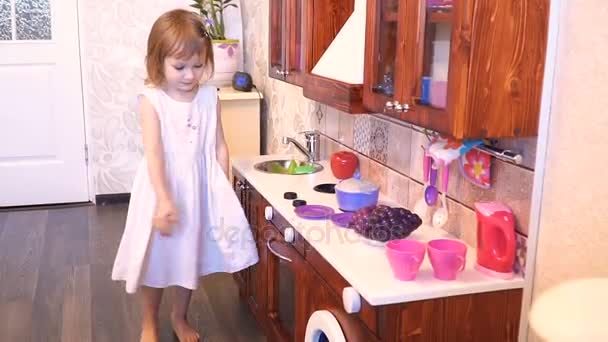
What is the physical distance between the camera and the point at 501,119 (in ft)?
4.36

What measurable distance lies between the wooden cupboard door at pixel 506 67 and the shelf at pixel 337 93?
1.69 feet

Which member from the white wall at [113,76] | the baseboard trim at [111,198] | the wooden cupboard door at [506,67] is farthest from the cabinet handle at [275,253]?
the baseboard trim at [111,198]

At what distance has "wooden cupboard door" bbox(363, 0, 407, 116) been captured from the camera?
1513mm

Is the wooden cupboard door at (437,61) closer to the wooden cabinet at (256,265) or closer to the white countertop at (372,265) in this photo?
the white countertop at (372,265)

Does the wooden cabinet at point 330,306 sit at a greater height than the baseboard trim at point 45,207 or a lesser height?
greater

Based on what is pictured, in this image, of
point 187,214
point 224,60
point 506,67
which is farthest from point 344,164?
point 224,60

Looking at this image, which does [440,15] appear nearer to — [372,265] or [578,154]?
[578,154]

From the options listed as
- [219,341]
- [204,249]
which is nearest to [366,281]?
[204,249]

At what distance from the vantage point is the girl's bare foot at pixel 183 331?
234 cm

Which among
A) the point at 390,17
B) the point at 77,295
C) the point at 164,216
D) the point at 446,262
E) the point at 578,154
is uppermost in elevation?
the point at 390,17

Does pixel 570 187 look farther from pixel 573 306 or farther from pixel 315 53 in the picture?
pixel 315 53

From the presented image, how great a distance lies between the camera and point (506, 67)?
1309 mm

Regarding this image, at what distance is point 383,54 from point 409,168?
463 mm

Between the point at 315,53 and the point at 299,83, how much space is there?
0.15m
